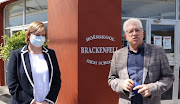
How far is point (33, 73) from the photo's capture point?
212 cm

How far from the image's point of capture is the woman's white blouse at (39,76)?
2.13 m

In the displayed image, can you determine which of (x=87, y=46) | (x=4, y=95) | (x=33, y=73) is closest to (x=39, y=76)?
(x=33, y=73)

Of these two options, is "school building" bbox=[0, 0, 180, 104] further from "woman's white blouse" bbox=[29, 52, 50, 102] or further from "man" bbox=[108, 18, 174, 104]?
"man" bbox=[108, 18, 174, 104]

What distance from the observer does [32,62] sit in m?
2.16

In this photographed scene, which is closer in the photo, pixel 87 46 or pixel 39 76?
pixel 39 76

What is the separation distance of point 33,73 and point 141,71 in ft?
3.66

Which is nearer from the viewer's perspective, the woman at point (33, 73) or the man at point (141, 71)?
the man at point (141, 71)

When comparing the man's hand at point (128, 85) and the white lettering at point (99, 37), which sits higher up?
the white lettering at point (99, 37)

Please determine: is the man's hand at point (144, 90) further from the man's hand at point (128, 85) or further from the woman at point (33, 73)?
the woman at point (33, 73)

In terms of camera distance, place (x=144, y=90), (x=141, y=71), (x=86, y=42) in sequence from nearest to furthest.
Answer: (x=144, y=90) → (x=141, y=71) → (x=86, y=42)

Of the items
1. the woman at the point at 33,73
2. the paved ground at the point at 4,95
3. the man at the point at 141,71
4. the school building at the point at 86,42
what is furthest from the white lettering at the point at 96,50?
the paved ground at the point at 4,95

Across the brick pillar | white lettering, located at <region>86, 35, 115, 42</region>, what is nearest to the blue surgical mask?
the brick pillar

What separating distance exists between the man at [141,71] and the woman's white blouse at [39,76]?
2.54ft

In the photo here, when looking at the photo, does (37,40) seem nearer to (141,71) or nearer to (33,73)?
(33,73)
